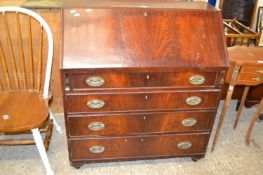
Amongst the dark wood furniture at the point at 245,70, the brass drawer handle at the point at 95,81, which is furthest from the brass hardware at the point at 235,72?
the brass drawer handle at the point at 95,81

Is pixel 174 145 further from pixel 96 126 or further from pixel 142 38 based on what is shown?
pixel 142 38

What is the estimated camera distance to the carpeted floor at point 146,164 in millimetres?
1715

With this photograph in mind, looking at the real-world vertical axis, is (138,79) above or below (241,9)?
below

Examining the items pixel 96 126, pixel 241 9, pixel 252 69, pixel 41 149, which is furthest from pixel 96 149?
pixel 241 9

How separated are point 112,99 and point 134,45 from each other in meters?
0.34

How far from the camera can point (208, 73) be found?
140cm

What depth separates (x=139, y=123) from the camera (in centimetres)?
154

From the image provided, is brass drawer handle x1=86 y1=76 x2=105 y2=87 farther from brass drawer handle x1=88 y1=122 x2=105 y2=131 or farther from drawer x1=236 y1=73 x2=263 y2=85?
drawer x1=236 y1=73 x2=263 y2=85

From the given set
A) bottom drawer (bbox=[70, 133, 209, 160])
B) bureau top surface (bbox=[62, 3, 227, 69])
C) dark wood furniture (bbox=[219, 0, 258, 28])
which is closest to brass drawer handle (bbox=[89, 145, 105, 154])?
bottom drawer (bbox=[70, 133, 209, 160])

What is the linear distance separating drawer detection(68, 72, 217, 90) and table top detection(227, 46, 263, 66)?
12.2 inches

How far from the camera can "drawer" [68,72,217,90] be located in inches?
51.8

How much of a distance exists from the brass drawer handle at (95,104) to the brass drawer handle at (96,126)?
5.2 inches

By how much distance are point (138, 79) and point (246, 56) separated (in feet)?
2.89

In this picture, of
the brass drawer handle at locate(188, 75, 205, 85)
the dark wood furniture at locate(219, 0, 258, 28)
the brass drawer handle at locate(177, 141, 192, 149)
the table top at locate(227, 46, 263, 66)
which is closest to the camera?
the brass drawer handle at locate(188, 75, 205, 85)
